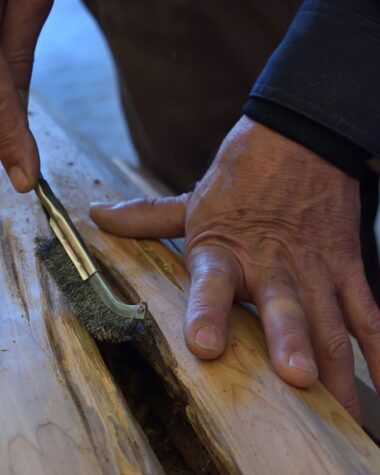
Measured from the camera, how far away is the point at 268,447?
2.44ft

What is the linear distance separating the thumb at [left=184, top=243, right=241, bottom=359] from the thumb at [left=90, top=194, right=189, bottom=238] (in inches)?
4.4

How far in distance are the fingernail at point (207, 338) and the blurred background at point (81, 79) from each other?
92.3 inches

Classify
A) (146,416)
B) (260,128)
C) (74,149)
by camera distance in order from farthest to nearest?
(74,149) → (260,128) → (146,416)

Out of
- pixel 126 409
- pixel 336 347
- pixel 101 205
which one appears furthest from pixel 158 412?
pixel 101 205

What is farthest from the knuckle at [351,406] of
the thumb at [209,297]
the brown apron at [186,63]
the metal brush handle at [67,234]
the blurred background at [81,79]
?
the blurred background at [81,79]

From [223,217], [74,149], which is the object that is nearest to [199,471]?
[223,217]

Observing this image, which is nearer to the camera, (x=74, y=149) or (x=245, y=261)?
(x=245, y=261)

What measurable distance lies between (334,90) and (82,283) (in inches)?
20.7

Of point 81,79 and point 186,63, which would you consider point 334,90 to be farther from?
point 81,79

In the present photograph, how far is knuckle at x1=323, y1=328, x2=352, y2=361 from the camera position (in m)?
0.96

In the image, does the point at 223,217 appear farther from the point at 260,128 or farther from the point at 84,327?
the point at 84,327

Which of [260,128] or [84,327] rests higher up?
[260,128]

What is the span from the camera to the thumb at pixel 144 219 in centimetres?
114

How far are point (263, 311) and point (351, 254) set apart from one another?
0.20 metres
